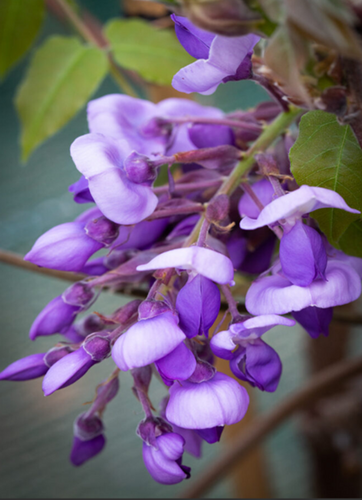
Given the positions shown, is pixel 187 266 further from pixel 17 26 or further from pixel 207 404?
pixel 17 26

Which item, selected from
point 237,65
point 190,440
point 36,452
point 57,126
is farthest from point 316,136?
point 36,452

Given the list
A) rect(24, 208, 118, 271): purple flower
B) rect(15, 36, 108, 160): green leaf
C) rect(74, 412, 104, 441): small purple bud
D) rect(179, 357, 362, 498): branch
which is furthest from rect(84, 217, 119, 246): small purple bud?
rect(179, 357, 362, 498): branch

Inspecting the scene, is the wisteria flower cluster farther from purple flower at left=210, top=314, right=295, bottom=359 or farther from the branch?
the branch

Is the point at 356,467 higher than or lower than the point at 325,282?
lower

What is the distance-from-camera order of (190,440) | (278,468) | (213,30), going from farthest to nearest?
1. (278,468)
2. (190,440)
3. (213,30)

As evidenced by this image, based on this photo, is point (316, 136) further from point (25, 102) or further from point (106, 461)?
point (106, 461)

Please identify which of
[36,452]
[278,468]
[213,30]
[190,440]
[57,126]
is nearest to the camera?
[213,30]

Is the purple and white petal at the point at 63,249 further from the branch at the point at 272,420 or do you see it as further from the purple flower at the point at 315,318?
the branch at the point at 272,420

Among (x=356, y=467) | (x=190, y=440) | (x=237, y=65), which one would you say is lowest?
(x=356, y=467)

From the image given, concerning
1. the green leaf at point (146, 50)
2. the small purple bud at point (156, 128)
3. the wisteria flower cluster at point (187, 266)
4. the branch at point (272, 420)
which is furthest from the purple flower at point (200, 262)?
the branch at point (272, 420)
